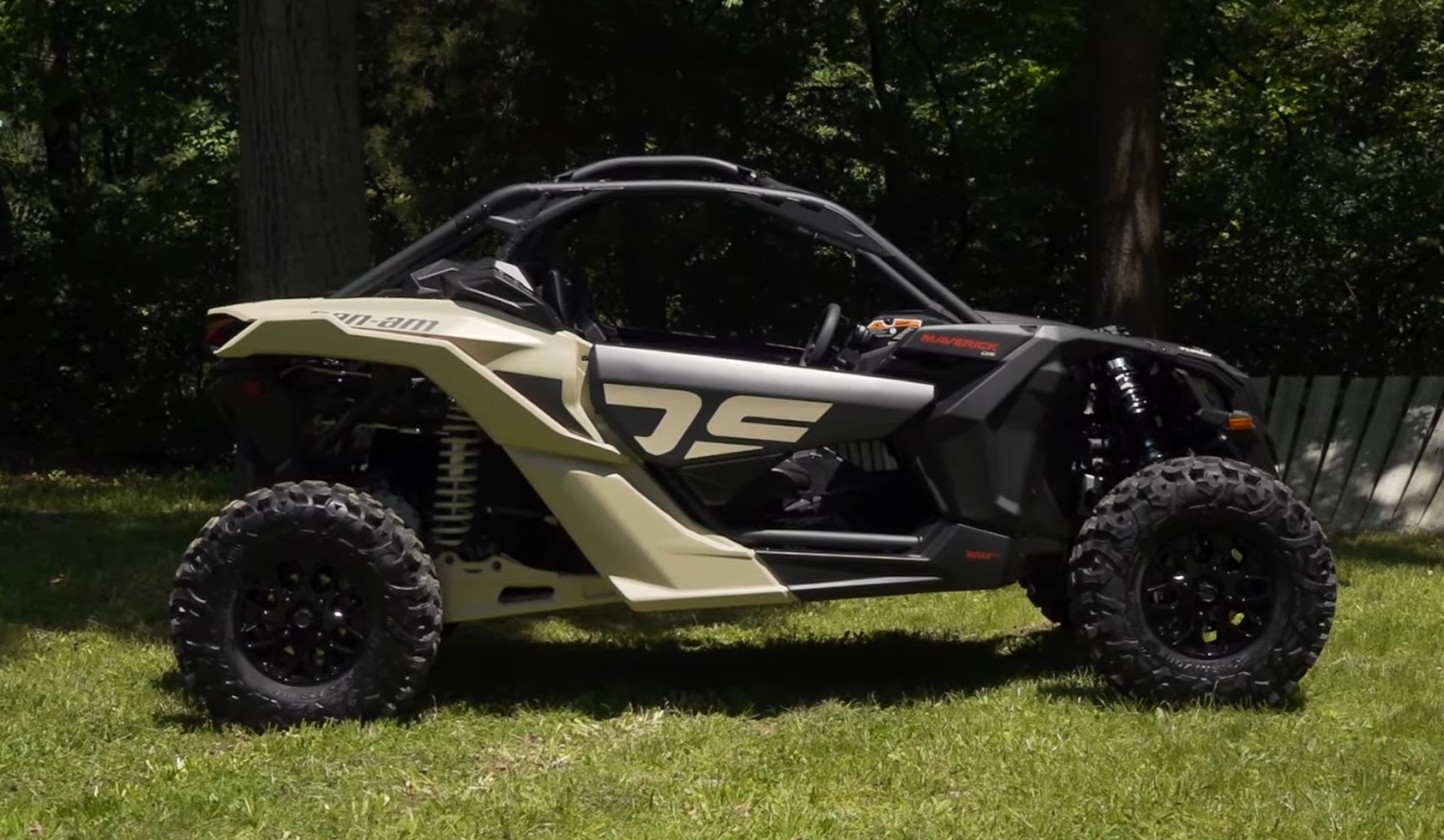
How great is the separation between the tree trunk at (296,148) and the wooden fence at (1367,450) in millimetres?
6094

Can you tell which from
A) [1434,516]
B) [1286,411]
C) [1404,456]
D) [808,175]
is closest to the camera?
[1434,516]

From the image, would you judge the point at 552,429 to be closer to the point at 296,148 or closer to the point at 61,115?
the point at 296,148

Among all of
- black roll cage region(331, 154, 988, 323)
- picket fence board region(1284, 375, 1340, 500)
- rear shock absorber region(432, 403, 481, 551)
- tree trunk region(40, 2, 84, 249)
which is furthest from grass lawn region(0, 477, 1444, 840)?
tree trunk region(40, 2, 84, 249)

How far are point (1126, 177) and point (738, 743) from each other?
19.9ft

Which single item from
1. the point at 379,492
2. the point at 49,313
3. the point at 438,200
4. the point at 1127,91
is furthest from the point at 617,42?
the point at 379,492

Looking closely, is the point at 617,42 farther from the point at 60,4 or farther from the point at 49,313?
the point at 60,4

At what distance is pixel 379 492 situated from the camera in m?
6.06

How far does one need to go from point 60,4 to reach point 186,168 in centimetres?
209

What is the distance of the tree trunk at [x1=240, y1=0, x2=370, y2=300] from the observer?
7.88 m

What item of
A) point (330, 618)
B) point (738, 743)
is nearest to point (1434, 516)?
point (738, 743)

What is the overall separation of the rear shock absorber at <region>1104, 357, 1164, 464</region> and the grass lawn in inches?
34.7

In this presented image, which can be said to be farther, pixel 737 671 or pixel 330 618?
Answer: pixel 737 671

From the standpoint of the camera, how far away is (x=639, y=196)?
5.93 m

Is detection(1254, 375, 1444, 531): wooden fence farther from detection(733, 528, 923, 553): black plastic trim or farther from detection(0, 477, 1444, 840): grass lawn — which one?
detection(733, 528, 923, 553): black plastic trim
